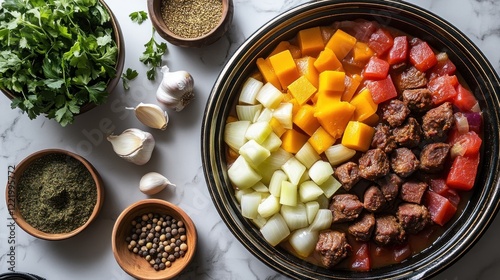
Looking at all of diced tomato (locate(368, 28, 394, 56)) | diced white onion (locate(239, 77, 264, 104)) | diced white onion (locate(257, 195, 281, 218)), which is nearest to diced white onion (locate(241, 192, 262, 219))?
diced white onion (locate(257, 195, 281, 218))

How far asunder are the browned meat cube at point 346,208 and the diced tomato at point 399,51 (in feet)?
2.80

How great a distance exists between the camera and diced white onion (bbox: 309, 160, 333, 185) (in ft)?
10.5

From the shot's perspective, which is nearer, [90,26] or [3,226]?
→ [90,26]

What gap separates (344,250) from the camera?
3.20 meters

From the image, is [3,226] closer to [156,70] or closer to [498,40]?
[156,70]

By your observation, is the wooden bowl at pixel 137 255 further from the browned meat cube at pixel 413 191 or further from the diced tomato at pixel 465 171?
the diced tomato at pixel 465 171

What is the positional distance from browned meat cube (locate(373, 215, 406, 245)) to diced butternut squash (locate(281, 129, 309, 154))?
2.15ft

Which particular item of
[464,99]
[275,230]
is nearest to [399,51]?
[464,99]

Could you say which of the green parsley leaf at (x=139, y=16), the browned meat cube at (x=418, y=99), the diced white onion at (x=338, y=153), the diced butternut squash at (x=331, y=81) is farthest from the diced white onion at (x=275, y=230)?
the green parsley leaf at (x=139, y=16)

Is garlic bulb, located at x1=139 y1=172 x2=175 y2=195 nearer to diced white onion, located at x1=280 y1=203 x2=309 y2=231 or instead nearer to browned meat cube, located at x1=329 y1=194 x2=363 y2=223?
diced white onion, located at x1=280 y1=203 x2=309 y2=231

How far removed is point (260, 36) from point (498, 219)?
1.86 meters

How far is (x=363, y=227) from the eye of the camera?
3.24 metres

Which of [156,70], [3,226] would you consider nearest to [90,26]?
[156,70]

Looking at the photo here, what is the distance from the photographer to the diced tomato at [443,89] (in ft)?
10.6
